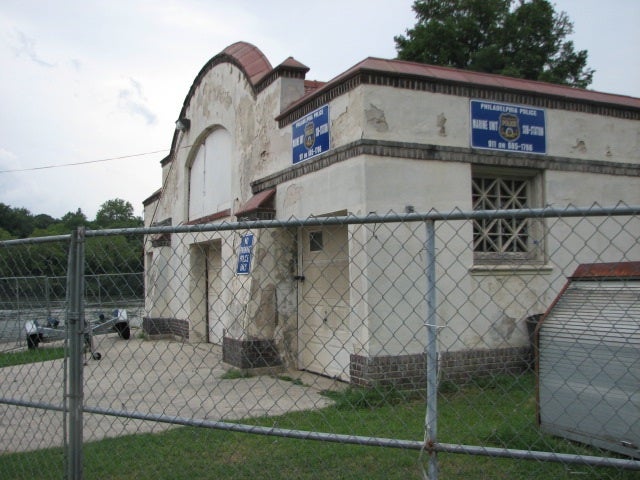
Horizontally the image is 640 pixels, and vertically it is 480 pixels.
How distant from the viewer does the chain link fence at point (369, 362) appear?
328 centimetres

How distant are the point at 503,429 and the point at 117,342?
11528 millimetres

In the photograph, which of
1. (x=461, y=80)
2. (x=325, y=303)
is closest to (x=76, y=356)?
(x=325, y=303)

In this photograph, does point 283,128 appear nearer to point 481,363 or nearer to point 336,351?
point 336,351

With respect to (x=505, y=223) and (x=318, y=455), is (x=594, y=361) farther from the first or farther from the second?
(x=505, y=223)

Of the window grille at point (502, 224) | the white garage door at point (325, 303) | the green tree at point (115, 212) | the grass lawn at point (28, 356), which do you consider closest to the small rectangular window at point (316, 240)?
the white garage door at point (325, 303)

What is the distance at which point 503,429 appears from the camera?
16.9ft

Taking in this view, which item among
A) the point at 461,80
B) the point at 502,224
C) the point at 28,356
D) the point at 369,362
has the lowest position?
the point at 28,356

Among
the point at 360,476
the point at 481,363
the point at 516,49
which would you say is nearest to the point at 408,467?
the point at 360,476

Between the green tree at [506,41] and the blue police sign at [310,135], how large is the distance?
63.0ft

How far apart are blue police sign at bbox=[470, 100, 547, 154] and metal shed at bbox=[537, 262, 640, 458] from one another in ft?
12.3

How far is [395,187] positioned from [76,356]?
514cm

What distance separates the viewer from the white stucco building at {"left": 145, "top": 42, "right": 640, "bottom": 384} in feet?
24.6

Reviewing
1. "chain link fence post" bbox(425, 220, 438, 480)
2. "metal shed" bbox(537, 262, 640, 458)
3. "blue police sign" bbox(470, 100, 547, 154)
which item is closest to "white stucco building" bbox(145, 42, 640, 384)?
"blue police sign" bbox(470, 100, 547, 154)

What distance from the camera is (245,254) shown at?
31.5 ft
